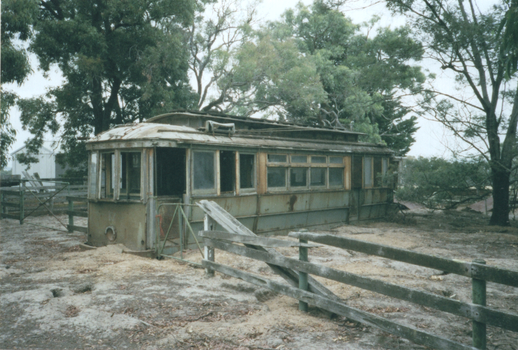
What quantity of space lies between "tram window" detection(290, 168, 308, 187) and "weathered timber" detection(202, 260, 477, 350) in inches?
236

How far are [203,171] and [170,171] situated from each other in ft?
3.68

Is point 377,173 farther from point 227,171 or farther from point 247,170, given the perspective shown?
point 227,171

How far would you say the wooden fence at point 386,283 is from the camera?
3.55 m

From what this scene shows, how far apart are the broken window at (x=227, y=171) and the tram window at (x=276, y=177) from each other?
1.18m

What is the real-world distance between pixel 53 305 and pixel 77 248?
16.1 feet

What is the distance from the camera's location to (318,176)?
12688mm


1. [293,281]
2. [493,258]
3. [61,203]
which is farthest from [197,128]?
[61,203]

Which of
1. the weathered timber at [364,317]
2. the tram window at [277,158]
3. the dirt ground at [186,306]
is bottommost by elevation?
the dirt ground at [186,306]

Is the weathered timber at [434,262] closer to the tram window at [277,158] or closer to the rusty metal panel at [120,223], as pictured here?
the rusty metal panel at [120,223]

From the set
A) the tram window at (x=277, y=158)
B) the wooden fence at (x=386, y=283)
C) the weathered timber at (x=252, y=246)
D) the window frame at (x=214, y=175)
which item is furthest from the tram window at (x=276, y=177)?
the wooden fence at (x=386, y=283)

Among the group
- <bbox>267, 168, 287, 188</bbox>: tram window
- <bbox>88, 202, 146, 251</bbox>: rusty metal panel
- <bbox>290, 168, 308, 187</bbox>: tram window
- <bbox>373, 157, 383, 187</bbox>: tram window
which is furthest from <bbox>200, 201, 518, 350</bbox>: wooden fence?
<bbox>373, 157, 383, 187</bbox>: tram window

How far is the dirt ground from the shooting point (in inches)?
168

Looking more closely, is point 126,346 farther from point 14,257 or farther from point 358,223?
point 358,223

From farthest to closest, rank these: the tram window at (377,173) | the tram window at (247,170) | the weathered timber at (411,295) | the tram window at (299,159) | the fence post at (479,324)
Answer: the tram window at (377,173) → the tram window at (299,159) → the tram window at (247,170) → the fence post at (479,324) → the weathered timber at (411,295)
